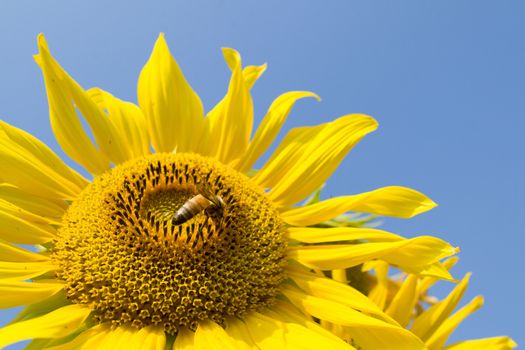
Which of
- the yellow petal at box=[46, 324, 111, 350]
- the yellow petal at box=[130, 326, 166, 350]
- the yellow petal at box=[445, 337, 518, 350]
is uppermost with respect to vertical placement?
the yellow petal at box=[46, 324, 111, 350]

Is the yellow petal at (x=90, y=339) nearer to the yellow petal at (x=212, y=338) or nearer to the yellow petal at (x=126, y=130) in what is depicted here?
the yellow petal at (x=212, y=338)

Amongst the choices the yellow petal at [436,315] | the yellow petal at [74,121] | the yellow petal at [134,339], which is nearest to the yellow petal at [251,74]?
the yellow petal at [74,121]

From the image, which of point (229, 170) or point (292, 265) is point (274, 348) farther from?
point (229, 170)

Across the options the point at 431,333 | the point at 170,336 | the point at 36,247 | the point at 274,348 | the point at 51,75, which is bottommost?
the point at 431,333

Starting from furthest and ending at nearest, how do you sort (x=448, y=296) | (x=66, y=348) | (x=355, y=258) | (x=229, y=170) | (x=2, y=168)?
1. (x=448, y=296)
2. (x=229, y=170)
3. (x=2, y=168)
4. (x=355, y=258)
5. (x=66, y=348)

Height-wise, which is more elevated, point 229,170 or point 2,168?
point 2,168

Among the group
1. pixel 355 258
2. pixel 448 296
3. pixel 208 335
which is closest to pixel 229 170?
pixel 355 258

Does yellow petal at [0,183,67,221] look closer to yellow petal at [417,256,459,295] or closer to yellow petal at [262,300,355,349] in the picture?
yellow petal at [262,300,355,349]

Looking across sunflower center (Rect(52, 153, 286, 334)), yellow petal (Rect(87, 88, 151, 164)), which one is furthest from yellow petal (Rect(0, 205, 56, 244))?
yellow petal (Rect(87, 88, 151, 164))
